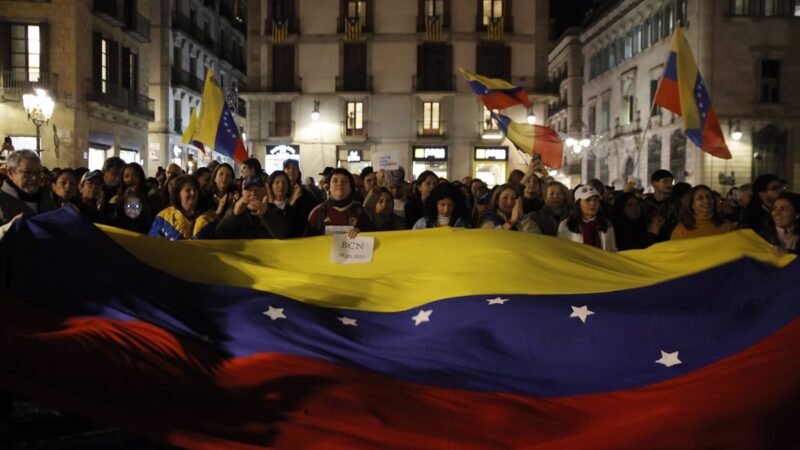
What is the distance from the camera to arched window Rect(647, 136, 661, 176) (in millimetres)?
47838

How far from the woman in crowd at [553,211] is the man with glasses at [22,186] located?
15.9 feet

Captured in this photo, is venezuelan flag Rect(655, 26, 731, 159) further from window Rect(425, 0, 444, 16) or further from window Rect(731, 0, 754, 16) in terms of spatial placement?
window Rect(731, 0, 754, 16)

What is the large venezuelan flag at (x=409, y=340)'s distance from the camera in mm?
4324

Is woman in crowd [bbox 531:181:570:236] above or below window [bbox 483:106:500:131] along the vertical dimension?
below

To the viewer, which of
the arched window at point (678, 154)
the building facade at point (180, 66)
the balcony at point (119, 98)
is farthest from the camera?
the building facade at point (180, 66)

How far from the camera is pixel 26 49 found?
31.2 metres

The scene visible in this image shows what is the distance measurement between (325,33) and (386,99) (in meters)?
4.74

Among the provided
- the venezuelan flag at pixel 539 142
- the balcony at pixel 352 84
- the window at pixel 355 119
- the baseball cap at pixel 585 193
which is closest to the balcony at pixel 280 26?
the balcony at pixel 352 84

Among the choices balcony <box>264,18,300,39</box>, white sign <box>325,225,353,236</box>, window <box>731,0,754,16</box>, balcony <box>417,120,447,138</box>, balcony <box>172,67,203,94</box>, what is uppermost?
window <box>731,0,754,16</box>

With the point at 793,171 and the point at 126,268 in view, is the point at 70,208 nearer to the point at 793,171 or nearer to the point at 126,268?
the point at 126,268

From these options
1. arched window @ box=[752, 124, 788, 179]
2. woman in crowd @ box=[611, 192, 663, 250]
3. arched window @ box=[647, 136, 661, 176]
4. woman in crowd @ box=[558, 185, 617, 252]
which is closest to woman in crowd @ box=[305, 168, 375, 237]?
woman in crowd @ box=[558, 185, 617, 252]

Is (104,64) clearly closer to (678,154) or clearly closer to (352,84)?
(352,84)

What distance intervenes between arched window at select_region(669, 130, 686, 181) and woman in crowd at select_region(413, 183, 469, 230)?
1428 inches

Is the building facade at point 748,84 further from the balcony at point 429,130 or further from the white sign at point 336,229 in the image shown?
the white sign at point 336,229
